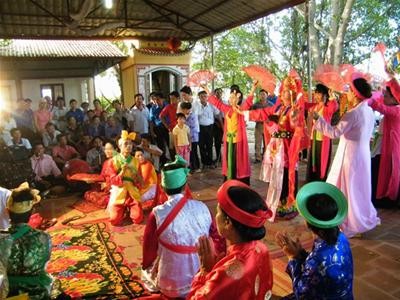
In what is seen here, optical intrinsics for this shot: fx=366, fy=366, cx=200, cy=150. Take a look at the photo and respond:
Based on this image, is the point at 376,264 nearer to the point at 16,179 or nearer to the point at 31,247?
the point at 31,247

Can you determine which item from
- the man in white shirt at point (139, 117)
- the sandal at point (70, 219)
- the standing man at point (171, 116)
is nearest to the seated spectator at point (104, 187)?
the sandal at point (70, 219)

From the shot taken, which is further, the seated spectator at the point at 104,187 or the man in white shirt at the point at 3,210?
the seated spectator at the point at 104,187

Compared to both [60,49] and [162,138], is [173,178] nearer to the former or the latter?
[162,138]

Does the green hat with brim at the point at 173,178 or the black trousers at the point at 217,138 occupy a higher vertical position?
the green hat with brim at the point at 173,178

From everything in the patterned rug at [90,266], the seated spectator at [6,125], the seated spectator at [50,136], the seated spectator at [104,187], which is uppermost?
the seated spectator at [6,125]

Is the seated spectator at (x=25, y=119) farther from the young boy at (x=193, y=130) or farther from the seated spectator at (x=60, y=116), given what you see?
the young boy at (x=193, y=130)

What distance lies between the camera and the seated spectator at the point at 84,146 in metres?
8.59

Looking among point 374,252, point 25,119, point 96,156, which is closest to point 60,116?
point 25,119

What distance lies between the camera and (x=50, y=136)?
8.59 metres

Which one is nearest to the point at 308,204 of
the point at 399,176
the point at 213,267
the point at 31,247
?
the point at 213,267

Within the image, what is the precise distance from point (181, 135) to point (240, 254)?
6180 millimetres

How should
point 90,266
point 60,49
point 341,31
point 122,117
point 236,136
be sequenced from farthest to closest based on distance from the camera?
point 341,31
point 60,49
point 122,117
point 236,136
point 90,266

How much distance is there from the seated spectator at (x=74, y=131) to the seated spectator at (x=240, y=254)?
7.75 m

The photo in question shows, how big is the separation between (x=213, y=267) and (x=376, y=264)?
9.08ft
